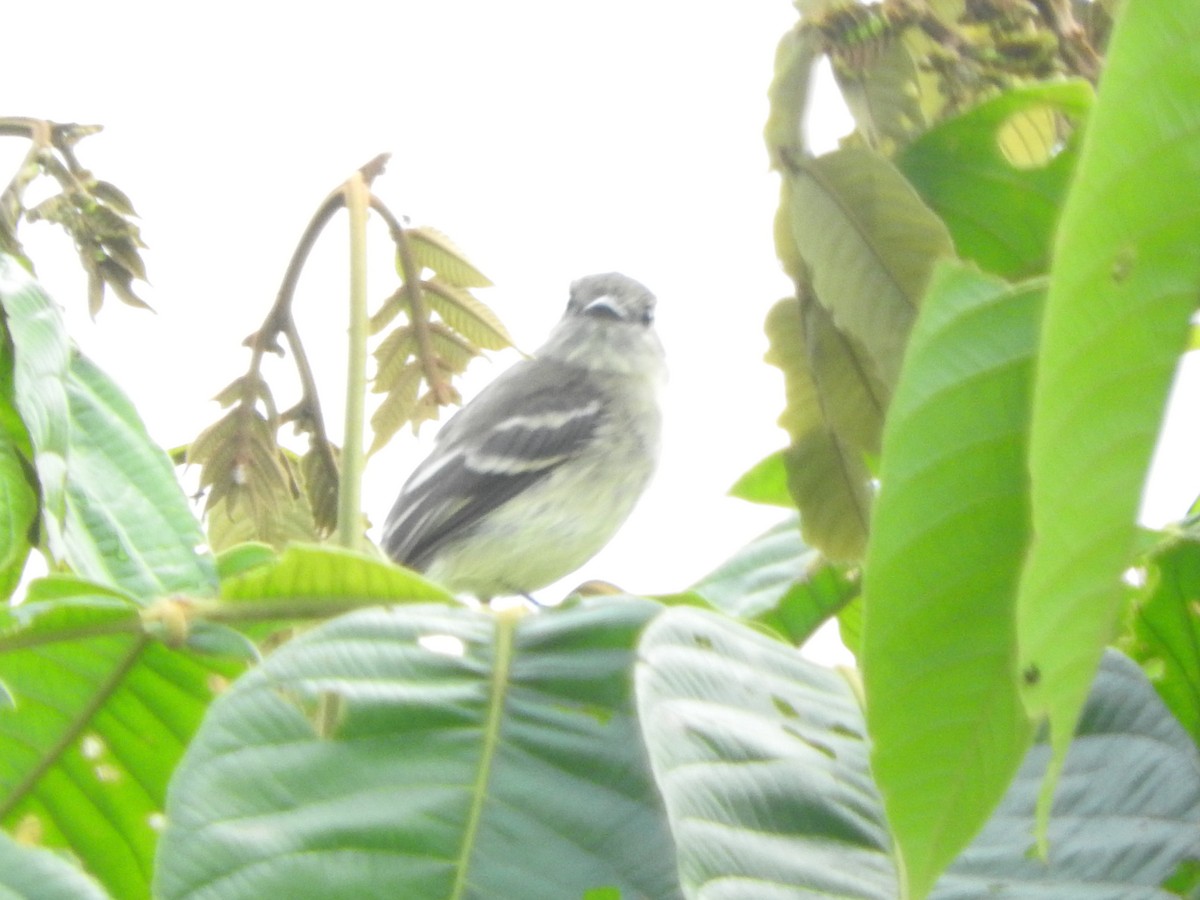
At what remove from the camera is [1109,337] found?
0.52m

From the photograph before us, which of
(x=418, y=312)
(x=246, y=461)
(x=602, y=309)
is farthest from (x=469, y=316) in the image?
(x=602, y=309)

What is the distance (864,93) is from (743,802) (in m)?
0.64

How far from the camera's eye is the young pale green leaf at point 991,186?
1.09 m

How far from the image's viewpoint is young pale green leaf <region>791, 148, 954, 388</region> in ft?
3.60

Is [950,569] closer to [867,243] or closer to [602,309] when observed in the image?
[867,243]

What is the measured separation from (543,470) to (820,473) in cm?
367

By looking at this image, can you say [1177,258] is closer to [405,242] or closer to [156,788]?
[156,788]

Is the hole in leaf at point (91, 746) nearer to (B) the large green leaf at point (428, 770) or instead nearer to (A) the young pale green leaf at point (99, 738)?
(A) the young pale green leaf at point (99, 738)

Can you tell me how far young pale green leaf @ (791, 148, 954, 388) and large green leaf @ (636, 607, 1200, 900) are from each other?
0.30 meters

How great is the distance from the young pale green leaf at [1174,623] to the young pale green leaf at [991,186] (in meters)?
0.23

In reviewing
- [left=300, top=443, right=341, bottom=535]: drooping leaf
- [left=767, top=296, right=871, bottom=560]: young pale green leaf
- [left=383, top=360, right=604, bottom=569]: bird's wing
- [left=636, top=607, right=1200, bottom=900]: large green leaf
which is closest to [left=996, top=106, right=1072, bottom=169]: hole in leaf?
[left=767, top=296, right=871, bottom=560]: young pale green leaf

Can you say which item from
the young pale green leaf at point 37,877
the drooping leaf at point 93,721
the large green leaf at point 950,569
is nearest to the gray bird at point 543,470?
the drooping leaf at point 93,721

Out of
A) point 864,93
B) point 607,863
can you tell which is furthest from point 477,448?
point 607,863

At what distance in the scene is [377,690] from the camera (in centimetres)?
88
